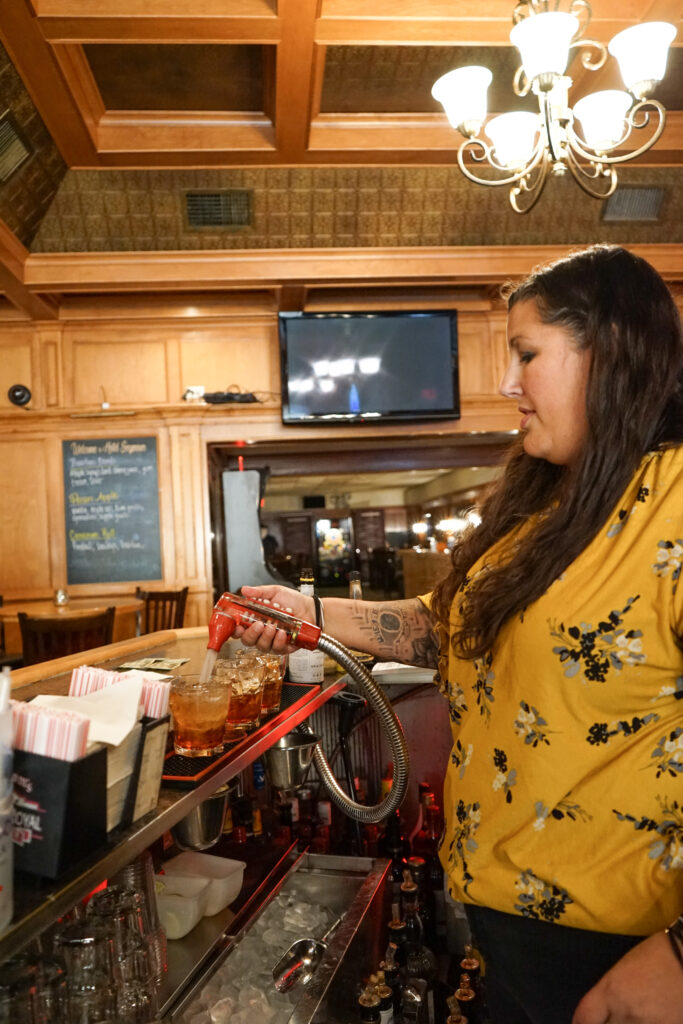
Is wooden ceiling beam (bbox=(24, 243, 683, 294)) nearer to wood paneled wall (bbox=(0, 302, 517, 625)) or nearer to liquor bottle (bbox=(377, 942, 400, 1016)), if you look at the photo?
wood paneled wall (bbox=(0, 302, 517, 625))

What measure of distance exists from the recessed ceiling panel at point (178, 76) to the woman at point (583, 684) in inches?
134

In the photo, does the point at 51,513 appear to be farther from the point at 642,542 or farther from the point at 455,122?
the point at 642,542

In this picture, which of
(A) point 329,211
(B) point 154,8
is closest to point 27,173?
(B) point 154,8

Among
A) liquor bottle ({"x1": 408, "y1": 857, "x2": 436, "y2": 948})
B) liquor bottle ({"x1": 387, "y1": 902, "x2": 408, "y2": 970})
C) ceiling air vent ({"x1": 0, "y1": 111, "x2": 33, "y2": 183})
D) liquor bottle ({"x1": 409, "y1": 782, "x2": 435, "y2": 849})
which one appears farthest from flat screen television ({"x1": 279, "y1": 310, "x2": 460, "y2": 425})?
liquor bottle ({"x1": 387, "y1": 902, "x2": 408, "y2": 970})

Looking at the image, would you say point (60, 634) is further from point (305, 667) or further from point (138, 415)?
point (138, 415)

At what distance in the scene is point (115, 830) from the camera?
33.8 inches

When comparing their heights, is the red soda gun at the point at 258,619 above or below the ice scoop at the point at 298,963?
above

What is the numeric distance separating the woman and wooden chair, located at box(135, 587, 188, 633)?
4060 millimetres

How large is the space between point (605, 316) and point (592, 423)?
15 centimetres

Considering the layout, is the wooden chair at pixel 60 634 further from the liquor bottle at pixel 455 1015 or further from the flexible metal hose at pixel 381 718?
the liquor bottle at pixel 455 1015

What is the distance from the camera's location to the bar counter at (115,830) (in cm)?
70

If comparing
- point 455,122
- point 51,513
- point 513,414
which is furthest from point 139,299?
point 455,122

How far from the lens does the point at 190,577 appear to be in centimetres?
562

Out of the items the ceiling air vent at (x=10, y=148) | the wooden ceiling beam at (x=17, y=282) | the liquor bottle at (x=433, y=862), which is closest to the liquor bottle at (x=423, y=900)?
the liquor bottle at (x=433, y=862)
